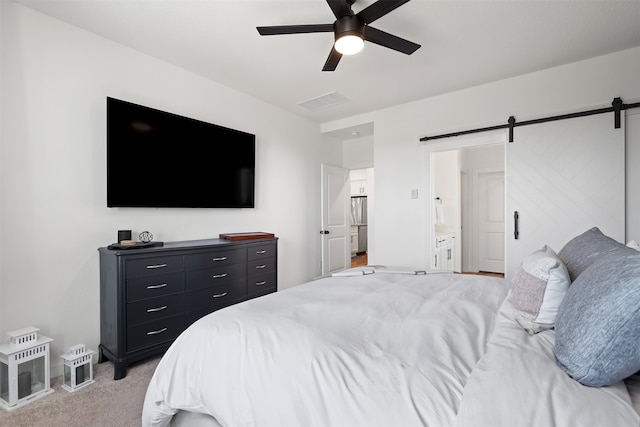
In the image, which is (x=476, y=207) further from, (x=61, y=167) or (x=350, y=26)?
(x=61, y=167)

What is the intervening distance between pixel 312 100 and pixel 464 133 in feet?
6.49

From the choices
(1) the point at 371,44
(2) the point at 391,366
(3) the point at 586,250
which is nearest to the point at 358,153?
(1) the point at 371,44

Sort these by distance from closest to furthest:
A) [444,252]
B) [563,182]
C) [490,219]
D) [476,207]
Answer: [563,182]
[444,252]
[490,219]
[476,207]

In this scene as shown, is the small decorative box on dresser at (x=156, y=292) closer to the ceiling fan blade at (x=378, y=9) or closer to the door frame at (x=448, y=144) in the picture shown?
the ceiling fan blade at (x=378, y=9)

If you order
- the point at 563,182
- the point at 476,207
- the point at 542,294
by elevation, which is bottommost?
the point at 542,294

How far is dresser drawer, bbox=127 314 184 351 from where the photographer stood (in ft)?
7.45

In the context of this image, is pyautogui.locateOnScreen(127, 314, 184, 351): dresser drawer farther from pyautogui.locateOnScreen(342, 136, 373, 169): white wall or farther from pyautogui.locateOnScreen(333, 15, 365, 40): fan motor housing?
pyautogui.locateOnScreen(342, 136, 373, 169): white wall

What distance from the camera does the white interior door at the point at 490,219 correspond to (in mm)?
5723

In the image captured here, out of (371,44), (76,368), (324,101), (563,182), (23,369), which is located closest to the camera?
(23,369)

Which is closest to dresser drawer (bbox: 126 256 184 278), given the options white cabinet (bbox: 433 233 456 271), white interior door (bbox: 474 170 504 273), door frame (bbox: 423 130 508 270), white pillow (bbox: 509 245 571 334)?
white pillow (bbox: 509 245 571 334)

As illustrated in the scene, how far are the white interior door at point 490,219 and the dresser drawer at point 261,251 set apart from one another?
4.45m

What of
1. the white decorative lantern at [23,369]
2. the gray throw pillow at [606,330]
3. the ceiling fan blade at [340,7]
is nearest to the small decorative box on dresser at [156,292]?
the white decorative lantern at [23,369]

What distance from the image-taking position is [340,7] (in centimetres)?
188

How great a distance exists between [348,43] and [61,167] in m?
2.40
